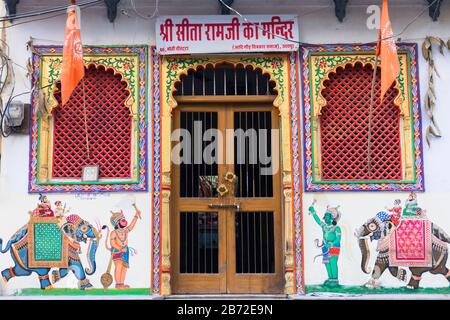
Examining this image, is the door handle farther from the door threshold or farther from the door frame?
the door threshold

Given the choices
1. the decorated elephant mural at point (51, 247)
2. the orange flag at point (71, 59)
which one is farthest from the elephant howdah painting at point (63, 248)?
the orange flag at point (71, 59)

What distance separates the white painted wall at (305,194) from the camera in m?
7.57

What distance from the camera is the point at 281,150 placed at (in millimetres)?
7863

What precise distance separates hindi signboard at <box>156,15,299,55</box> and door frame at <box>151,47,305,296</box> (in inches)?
4.8

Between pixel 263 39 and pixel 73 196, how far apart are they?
307 centimetres

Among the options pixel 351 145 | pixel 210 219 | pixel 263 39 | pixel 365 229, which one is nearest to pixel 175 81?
pixel 263 39

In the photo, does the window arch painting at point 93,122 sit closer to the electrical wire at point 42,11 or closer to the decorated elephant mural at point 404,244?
the electrical wire at point 42,11

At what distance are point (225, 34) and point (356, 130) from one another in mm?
2048

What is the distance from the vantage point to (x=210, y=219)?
7.83 m

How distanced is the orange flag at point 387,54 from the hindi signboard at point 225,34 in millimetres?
1099

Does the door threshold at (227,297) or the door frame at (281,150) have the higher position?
the door frame at (281,150)

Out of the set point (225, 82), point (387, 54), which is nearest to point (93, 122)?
point (225, 82)

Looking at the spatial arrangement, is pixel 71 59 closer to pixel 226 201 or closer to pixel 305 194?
pixel 226 201

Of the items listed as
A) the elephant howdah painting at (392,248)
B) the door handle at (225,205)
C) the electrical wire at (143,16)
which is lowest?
the elephant howdah painting at (392,248)
